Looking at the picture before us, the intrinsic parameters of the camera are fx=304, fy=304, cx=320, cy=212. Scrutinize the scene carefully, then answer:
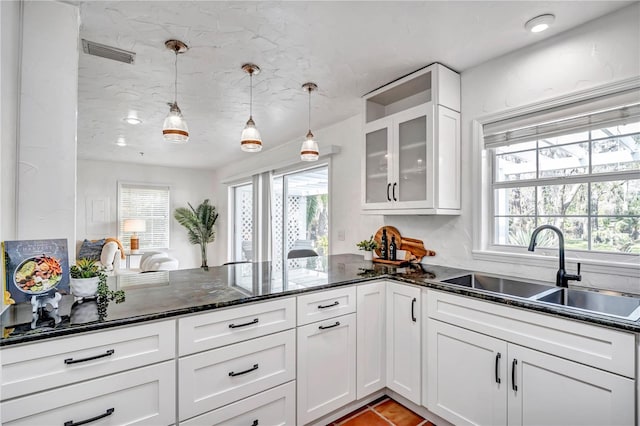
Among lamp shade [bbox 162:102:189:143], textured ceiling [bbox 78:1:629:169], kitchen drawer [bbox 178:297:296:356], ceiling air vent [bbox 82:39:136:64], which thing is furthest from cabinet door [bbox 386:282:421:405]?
ceiling air vent [bbox 82:39:136:64]

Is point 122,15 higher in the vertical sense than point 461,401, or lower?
higher

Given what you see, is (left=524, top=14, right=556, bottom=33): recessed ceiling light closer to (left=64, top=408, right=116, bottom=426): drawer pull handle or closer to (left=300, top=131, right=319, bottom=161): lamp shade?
(left=300, top=131, right=319, bottom=161): lamp shade

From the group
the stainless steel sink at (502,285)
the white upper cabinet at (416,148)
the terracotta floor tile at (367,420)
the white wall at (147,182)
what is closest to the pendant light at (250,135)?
the white upper cabinet at (416,148)

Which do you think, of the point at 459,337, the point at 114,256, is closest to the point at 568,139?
the point at 459,337

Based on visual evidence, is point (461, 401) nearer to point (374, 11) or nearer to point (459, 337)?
point (459, 337)

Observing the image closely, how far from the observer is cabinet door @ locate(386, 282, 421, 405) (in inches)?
76.8

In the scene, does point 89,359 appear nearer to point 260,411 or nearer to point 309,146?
point 260,411

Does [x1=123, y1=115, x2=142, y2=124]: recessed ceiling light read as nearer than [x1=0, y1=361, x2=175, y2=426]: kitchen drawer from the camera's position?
No

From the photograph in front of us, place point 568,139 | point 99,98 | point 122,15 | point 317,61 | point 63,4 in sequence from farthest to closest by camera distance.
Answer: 1. point 99,98
2. point 317,61
3. point 568,139
4. point 122,15
5. point 63,4

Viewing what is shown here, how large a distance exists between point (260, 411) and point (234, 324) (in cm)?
51

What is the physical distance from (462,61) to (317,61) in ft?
3.37

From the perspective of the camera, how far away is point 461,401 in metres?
1.72

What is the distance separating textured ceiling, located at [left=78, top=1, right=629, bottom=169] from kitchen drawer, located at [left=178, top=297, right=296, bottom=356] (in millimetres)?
1544

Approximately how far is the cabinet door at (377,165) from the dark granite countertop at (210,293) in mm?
565
